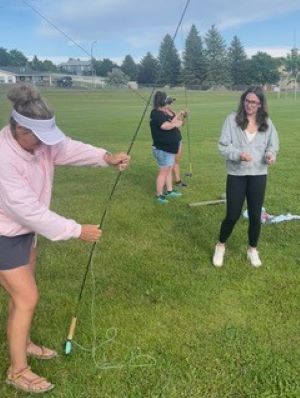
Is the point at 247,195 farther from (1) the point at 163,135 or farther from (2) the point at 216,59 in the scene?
(2) the point at 216,59

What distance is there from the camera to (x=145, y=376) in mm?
3930

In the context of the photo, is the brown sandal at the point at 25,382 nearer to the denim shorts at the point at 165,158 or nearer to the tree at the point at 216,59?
the denim shorts at the point at 165,158

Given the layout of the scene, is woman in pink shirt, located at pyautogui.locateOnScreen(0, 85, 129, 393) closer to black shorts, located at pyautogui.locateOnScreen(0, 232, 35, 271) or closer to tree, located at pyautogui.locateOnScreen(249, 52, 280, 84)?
black shorts, located at pyautogui.locateOnScreen(0, 232, 35, 271)

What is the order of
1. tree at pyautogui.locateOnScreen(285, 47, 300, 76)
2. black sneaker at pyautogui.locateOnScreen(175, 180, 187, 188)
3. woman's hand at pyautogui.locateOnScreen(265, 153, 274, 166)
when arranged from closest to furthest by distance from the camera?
woman's hand at pyautogui.locateOnScreen(265, 153, 274, 166) < black sneaker at pyautogui.locateOnScreen(175, 180, 187, 188) < tree at pyautogui.locateOnScreen(285, 47, 300, 76)

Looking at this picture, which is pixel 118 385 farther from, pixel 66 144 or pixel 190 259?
pixel 190 259

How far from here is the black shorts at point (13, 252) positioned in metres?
3.45

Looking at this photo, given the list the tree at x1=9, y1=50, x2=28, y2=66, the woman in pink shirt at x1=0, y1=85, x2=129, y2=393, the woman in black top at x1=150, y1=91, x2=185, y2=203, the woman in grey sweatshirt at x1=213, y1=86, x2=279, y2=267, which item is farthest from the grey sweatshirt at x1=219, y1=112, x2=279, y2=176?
the tree at x1=9, y1=50, x2=28, y2=66

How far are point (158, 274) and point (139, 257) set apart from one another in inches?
24.8

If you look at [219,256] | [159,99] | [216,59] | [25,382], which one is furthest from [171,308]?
[216,59]

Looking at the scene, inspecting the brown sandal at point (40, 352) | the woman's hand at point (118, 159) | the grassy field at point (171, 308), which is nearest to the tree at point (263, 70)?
the grassy field at point (171, 308)

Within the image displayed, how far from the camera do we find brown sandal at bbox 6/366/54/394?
3.74 meters

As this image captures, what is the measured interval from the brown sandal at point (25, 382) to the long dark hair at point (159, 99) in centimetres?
634

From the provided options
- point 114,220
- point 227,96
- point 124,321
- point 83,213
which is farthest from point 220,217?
point 227,96

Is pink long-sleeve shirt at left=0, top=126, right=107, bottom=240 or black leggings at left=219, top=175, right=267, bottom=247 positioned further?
black leggings at left=219, top=175, right=267, bottom=247
